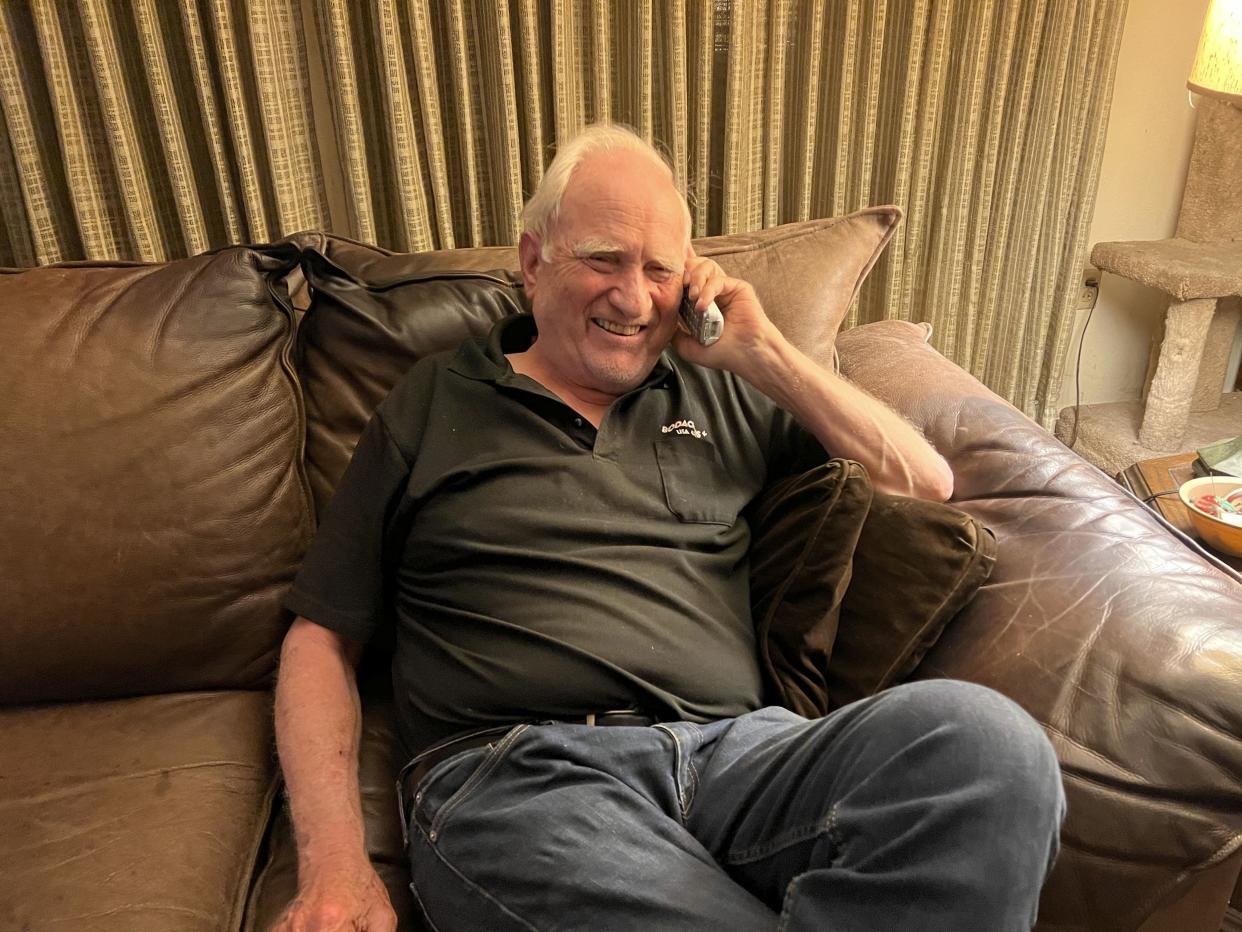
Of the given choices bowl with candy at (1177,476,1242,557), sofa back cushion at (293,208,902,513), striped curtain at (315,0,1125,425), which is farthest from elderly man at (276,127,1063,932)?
striped curtain at (315,0,1125,425)

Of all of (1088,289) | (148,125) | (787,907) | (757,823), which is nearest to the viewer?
(787,907)

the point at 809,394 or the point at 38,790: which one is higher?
the point at 809,394

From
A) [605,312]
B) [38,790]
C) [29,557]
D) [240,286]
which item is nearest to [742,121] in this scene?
[605,312]

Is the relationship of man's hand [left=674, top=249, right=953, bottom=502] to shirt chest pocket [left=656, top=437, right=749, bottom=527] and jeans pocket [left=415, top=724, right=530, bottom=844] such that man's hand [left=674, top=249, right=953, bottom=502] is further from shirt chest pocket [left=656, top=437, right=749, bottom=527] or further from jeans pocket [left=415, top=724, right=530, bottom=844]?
jeans pocket [left=415, top=724, right=530, bottom=844]

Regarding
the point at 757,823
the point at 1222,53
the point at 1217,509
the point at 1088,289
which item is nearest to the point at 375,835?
the point at 757,823

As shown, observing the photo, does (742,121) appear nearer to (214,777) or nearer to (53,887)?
(214,777)

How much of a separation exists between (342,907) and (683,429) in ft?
2.32

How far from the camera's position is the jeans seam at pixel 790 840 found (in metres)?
0.85

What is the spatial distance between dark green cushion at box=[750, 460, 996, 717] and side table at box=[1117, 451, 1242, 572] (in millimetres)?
496

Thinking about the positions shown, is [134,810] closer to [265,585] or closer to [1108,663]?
[265,585]

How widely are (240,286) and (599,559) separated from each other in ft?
2.19

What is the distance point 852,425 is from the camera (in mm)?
1248

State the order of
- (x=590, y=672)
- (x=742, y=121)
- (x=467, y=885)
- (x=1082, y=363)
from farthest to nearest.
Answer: (x=1082, y=363) → (x=742, y=121) → (x=590, y=672) → (x=467, y=885)

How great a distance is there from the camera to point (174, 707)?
1.30 m
